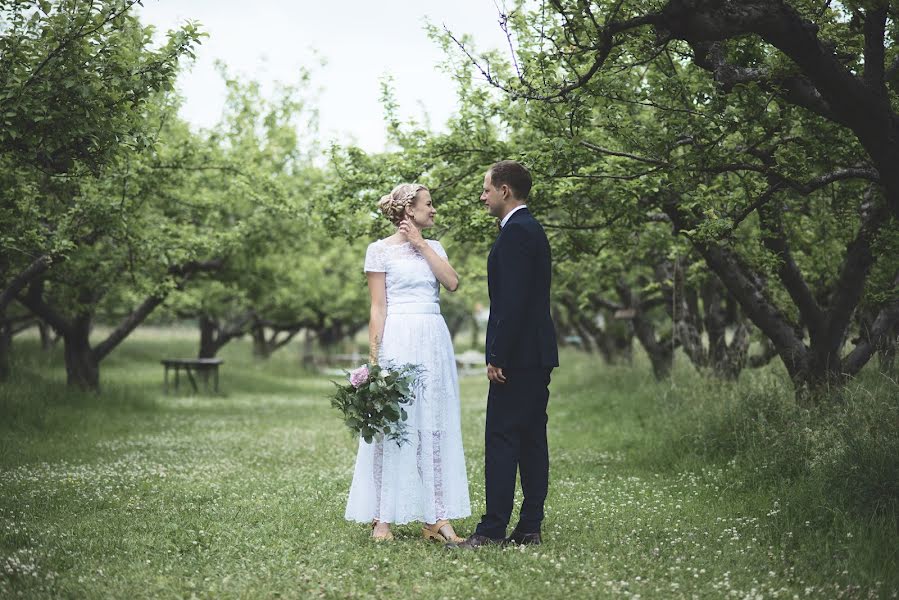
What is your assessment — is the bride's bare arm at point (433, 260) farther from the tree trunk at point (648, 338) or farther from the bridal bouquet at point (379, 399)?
the tree trunk at point (648, 338)

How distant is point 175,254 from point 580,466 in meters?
8.56

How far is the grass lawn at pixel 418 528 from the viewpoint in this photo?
17.6 feet

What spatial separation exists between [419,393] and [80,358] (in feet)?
49.1

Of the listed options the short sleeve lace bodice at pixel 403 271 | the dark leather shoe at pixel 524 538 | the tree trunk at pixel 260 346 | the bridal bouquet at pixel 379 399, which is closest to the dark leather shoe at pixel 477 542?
the dark leather shoe at pixel 524 538

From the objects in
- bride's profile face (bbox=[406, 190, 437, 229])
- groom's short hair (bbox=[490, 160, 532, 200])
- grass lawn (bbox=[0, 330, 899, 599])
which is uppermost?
groom's short hair (bbox=[490, 160, 532, 200])

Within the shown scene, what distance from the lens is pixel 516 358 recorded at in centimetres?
628

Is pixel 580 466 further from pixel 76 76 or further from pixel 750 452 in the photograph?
pixel 76 76

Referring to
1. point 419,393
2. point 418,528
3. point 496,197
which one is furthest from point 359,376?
point 496,197

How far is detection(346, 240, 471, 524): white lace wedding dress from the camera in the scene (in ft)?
21.9

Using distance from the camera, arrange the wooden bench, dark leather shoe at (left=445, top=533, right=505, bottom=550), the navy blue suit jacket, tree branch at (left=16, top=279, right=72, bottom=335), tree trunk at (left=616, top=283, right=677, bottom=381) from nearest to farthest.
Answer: the navy blue suit jacket → dark leather shoe at (left=445, top=533, right=505, bottom=550) → tree branch at (left=16, top=279, right=72, bottom=335) → tree trunk at (left=616, top=283, right=677, bottom=381) → the wooden bench

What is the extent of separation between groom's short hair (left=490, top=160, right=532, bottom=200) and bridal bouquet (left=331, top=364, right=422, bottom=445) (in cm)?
153

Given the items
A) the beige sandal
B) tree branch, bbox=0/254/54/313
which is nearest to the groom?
the beige sandal

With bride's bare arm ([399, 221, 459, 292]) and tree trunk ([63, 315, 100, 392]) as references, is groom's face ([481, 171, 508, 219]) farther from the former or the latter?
tree trunk ([63, 315, 100, 392])

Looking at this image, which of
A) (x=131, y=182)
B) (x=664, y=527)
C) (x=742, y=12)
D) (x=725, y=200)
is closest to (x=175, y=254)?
(x=131, y=182)
